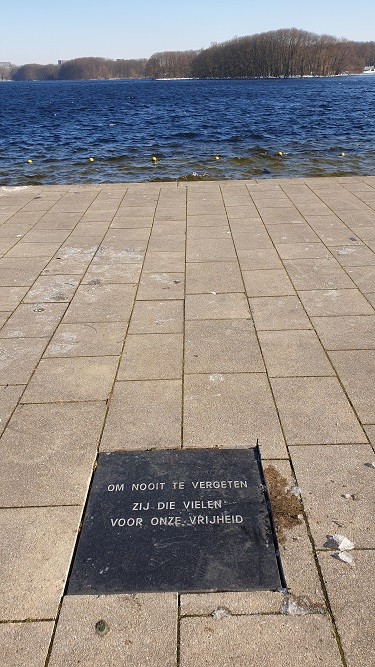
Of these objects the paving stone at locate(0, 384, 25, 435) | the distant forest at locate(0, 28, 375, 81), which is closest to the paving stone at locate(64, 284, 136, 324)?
the paving stone at locate(0, 384, 25, 435)

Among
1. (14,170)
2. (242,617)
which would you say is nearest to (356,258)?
(242,617)

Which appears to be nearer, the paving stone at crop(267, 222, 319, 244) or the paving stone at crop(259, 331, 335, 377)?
the paving stone at crop(259, 331, 335, 377)

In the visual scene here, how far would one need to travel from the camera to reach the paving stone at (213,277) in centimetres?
670

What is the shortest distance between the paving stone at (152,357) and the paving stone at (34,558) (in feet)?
5.45

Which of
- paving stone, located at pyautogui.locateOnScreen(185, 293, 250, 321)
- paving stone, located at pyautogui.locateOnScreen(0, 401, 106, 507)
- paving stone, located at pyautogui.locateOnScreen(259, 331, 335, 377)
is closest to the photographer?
paving stone, located at pyautogui.locateOnScreen(0, 401, 106, 507)

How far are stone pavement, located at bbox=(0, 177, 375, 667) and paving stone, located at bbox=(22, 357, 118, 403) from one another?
2cm

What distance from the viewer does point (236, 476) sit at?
3.62 m

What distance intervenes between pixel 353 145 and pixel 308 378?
69.1ft

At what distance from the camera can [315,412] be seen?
4.30 meters

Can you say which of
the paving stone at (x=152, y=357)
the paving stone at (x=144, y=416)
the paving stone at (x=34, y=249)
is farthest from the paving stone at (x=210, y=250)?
the paving stone at (x=144, y=416)

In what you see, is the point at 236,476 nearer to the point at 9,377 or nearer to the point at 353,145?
the point at 9,377

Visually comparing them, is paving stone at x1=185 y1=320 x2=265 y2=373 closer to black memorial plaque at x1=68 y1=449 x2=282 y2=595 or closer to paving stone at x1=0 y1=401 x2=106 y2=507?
paving stone at x1=0 y1=401 x2=106 y2=507

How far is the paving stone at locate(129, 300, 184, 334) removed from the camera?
5734 mm

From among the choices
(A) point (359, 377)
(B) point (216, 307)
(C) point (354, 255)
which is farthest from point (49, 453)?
(C) point (354, 255)
